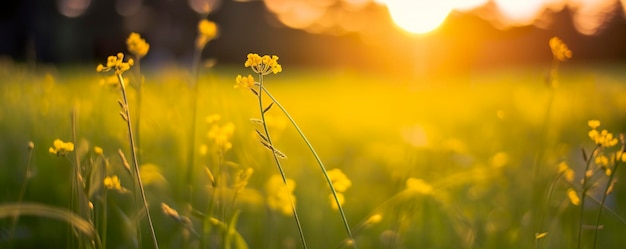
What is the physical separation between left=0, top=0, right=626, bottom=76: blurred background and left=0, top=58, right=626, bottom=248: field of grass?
11426mm

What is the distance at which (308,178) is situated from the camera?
3.38 m

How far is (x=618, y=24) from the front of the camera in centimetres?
2084

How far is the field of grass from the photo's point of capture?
1608 millimetres

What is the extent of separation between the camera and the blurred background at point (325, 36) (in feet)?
69.3

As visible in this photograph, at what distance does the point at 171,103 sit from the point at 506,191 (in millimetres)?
1374

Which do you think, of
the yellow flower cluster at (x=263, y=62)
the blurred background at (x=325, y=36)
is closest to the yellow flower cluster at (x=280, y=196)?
the yellow flower cluster at (x=263, y=62)

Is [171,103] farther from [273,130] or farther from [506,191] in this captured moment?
[506,191]

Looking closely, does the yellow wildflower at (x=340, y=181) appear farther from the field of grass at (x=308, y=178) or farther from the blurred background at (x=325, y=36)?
the blurred background at (x=325, y=36)

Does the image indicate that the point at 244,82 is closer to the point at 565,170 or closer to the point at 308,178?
the point at 565,170

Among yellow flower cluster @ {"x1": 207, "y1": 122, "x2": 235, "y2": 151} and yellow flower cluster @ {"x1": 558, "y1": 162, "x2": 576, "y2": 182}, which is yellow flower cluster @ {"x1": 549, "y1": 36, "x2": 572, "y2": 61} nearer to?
yellow flower cluster @ {"x1": 558, "y1": 162, "x2": 576, "y2": 182}

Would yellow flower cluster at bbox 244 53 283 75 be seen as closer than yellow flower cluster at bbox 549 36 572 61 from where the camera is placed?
Yes

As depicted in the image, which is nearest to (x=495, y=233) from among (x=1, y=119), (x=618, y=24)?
(x=1, y=119)

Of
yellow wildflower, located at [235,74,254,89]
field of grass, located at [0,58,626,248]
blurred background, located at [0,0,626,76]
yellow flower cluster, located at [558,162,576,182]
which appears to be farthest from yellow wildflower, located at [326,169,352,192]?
blurred background, located at [0,0,626,76]

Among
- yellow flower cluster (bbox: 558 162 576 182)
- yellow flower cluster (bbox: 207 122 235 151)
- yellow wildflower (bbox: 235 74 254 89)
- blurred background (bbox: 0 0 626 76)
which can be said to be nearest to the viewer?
yellow wildflower (bbox: 235 74 254 89)
